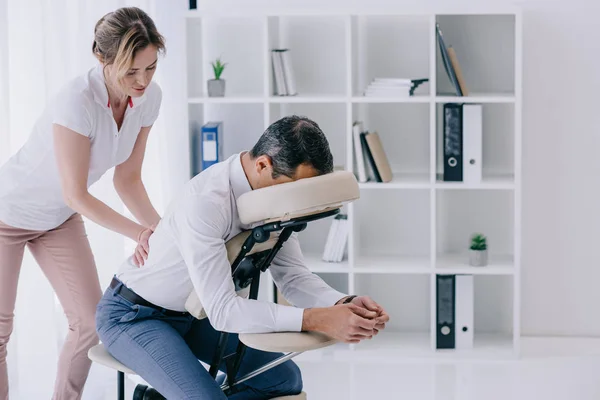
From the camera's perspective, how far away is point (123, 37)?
2.23 meters

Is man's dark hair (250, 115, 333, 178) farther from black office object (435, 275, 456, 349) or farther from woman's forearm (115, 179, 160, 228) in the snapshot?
black office object (435, 275, 456, 349)

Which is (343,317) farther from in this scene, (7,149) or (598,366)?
(598,366)

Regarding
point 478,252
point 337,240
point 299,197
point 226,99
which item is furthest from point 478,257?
point 299,197

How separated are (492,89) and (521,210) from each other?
0.53m

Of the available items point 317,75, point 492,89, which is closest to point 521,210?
point 492,89

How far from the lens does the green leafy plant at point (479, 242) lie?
368 centimetres

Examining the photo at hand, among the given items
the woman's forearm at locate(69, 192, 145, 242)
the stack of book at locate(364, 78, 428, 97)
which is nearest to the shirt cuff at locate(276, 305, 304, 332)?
the woman's forearm at locate(69, 192, 145, 242)

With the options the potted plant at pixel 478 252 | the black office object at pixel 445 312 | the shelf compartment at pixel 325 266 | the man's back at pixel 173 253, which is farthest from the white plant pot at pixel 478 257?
the man's back at pixel 173 253

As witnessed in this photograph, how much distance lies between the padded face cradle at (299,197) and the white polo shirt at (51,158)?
2.21ft

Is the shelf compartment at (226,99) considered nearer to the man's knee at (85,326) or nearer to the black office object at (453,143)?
the black office object at (453,143)

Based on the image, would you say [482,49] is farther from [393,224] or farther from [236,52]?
[236,52]

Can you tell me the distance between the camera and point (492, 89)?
3814 mm

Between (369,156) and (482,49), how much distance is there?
0.68 metres

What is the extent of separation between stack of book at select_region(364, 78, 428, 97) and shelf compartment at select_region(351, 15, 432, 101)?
0.55 ft
